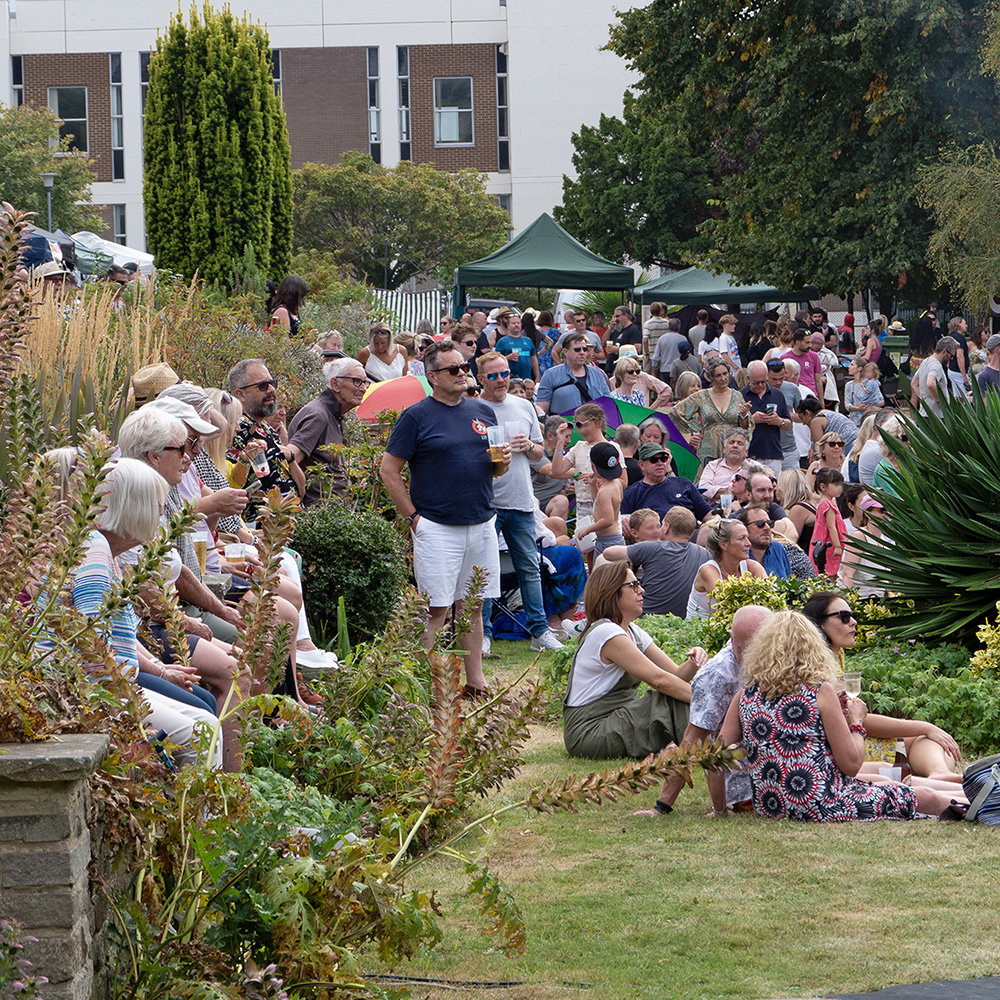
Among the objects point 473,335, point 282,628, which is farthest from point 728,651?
point 473,335

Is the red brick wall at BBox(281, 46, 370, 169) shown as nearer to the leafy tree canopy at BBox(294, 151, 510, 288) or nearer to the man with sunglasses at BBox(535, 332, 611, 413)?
the leafy tree canopy at BBox(294, 151, 510, 288)

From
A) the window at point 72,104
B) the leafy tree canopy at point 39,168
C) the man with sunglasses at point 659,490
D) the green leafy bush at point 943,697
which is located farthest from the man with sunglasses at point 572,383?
the window at point 72,104

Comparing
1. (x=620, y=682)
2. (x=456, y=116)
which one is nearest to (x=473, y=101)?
(x=456, y=116)

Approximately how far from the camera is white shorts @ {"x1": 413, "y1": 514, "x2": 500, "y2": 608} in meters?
8.71

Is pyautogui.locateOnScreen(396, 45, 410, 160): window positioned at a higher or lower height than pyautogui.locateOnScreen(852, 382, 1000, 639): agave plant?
higher

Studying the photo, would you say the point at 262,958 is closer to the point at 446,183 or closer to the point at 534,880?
the point at 534,880

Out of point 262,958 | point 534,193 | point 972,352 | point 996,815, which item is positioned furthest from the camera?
point 534,193

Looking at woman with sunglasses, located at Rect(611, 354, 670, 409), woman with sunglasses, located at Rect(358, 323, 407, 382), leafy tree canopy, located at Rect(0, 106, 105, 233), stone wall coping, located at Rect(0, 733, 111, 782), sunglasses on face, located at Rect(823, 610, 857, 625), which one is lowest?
sunglasses on face, located at Rect(823, 610, 857, 625)

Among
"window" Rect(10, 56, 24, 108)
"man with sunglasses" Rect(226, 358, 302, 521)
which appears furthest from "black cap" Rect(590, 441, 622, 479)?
"window" Rect(10, 56, 24, 108)

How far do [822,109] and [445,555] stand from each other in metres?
19.1

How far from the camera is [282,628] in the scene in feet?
14.6

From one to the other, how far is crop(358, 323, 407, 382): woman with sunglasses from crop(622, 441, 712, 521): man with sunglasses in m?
2.98

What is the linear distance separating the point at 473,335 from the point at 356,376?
2.76 m

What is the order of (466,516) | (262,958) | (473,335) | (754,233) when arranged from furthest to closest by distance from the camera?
(754,233), (473,335), (466,516), (262,958)
